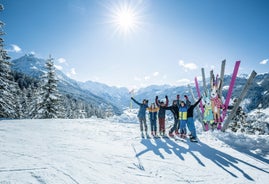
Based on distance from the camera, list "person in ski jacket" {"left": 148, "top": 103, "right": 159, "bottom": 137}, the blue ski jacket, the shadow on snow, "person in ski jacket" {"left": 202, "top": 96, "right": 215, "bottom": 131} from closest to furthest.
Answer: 1. the shadow on snow
2. "person in ski jacket" {"left": 148, "top": 103, "right": 159, "bottom": 137}
3. the blue ski jacket
4. "person in ski jacket" {"left": 202, "top": 96, "right": 215, "bottom": 131}

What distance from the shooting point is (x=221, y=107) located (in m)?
10.8

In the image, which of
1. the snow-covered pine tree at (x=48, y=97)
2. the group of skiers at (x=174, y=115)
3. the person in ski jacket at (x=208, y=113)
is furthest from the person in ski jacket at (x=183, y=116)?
the snow-covered pine tree at (x=48, y=97)

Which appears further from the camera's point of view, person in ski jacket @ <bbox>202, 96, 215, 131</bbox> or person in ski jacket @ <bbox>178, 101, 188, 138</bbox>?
person in ski jacket @ <bbox>202, 96, 215, 131</bbox>

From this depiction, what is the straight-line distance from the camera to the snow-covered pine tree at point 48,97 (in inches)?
944

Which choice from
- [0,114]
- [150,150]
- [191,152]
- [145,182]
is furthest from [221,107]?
[0,114]

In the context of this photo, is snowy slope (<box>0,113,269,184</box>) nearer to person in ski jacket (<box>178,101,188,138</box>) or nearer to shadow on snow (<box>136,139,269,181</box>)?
shadow on snow (<box>136,139,269,181</box>)

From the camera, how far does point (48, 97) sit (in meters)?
24.4

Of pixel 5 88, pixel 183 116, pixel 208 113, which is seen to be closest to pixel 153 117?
pixel 183 116

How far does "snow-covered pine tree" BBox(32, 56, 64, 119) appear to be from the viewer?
78.6 feet

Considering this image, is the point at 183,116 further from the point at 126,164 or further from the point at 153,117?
the point at 126,164

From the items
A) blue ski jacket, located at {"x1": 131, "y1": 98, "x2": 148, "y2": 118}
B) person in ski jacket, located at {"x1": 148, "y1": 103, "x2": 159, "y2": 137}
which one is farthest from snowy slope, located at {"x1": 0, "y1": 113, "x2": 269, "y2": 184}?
blue ski jacket, located at {"x1": 131, "y1": 98, "x2": 148, "y2": 118}

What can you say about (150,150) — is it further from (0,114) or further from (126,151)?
(0,114)

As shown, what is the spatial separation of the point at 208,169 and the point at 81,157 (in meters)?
3.57

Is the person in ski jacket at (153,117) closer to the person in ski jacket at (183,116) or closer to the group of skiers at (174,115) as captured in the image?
the group of skiers at (174,115)
